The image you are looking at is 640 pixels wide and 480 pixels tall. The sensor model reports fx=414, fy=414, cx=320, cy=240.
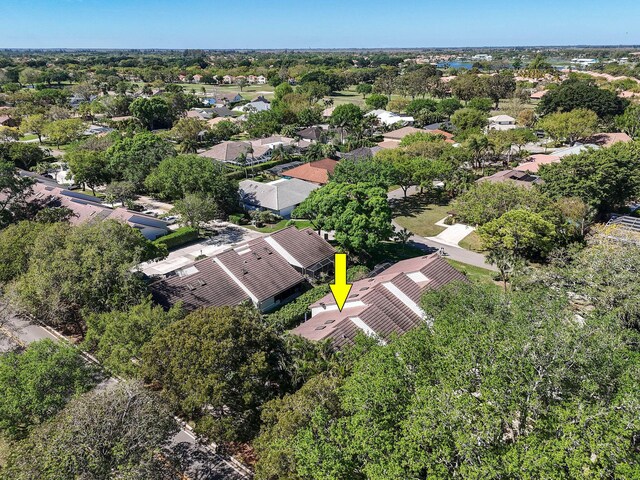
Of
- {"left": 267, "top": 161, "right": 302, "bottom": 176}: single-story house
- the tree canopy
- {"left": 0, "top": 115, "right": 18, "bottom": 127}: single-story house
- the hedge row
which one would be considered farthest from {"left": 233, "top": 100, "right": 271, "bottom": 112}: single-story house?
the tree canopy

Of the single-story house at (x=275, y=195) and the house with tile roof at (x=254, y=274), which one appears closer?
the house with tile roof at (x=254, y=274)

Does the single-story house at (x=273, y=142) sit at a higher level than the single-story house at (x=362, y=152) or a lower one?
higher

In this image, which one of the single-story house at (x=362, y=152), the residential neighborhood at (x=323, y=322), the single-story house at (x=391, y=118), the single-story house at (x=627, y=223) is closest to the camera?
the residential neighborhood at (x=323, y=322)

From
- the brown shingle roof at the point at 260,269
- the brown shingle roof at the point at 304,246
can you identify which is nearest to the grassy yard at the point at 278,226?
the brown shingle roof at the point at 304,246

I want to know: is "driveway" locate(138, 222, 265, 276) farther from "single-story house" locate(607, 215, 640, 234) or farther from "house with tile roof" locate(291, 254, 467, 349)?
"single-story house" locate(607, 215, 640, 234)

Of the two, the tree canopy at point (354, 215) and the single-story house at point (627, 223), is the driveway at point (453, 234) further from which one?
the single-story house at point (627, 223)

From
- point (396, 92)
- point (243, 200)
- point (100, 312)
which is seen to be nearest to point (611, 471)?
point (100, 312)

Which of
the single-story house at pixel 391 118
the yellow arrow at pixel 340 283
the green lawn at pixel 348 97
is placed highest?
the green lawn at pixel 348 97
